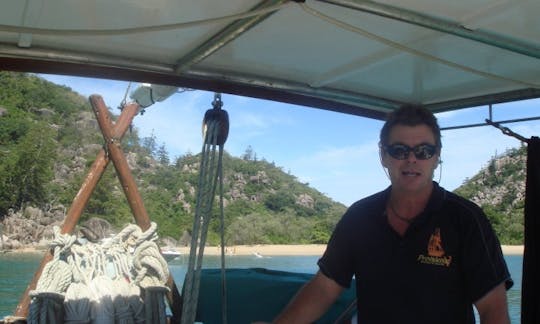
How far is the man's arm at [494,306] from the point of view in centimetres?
118

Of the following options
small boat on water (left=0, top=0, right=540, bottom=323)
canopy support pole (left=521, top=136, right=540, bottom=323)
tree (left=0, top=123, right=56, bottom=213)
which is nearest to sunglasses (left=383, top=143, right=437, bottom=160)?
small boat on water (left=0, top=0, right=540, bottom=323)

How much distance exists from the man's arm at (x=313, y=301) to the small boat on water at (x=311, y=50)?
763 mm

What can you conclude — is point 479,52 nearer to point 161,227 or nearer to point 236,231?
point 161,227

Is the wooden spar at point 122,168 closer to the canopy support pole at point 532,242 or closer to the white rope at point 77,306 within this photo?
the white rope at point 77,306

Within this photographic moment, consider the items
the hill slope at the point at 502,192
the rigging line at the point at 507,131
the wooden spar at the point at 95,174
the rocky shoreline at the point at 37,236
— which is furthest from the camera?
the rocky shoreline at the point at 37,236

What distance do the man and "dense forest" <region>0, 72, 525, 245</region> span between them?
3352cm

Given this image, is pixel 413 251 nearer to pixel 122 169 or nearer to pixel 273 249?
pixel 122 169

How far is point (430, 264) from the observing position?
1238mm

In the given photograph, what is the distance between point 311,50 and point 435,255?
1.09 metres

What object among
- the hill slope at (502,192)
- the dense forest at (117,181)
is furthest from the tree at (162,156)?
the hill slope at (502,192)

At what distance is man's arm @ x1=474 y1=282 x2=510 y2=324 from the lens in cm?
118

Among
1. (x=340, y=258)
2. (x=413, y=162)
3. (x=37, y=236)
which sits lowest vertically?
(x=37, y=236)

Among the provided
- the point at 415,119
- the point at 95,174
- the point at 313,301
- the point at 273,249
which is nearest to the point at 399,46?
the point at 415,119

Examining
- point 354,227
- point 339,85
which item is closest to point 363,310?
point 354,227
